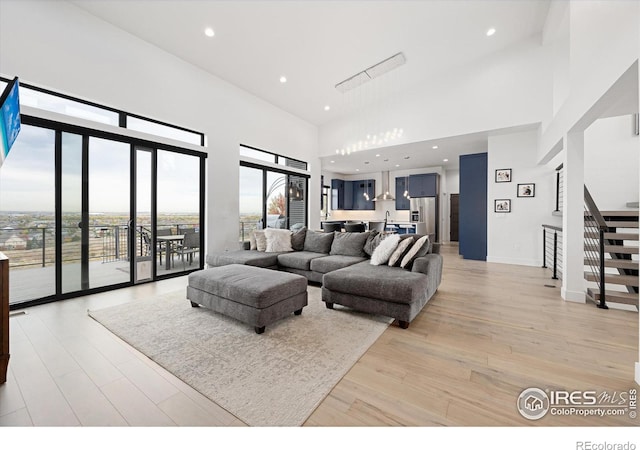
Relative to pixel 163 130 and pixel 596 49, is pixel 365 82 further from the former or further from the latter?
pixel 163 130

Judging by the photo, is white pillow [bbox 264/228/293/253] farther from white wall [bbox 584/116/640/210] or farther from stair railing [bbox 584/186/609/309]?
white wall [bbox 584/116/640/210]

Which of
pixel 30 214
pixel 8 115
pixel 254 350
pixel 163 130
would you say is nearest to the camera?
pixel 8 115

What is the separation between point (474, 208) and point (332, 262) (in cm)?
473

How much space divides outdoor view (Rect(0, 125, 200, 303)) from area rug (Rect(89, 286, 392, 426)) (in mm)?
1103

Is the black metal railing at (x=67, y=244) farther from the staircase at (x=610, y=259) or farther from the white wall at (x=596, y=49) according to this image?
the staircase at (x=610, y=259)

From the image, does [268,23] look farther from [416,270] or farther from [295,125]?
[416,270]

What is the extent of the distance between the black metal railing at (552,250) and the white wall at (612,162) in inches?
36.2

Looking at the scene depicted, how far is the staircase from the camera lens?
3156 millimetres

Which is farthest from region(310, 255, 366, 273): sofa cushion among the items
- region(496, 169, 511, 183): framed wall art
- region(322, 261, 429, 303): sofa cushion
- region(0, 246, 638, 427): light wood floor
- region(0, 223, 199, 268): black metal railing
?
region(496, 169, 511, 183): framed wall art

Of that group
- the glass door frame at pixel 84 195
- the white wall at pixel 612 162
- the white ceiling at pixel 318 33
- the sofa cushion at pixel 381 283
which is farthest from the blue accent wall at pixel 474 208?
the glass door frame at pixel 84 195

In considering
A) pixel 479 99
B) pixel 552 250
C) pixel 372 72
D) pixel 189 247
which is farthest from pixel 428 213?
pixel 189 247

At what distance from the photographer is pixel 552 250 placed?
507 centimetres

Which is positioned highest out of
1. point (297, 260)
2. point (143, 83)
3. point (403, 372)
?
point (143, 83)

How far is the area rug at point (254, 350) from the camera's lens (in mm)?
1539
